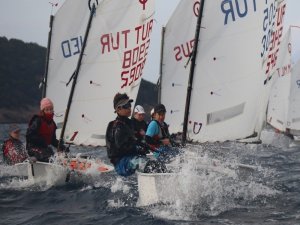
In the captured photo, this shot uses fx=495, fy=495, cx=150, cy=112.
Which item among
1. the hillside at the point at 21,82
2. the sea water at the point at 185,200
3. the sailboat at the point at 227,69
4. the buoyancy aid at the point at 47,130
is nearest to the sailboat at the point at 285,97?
Answer: the sailboat at the point at 227,69

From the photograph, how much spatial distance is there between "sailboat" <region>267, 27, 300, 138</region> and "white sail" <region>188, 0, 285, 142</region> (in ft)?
55.8

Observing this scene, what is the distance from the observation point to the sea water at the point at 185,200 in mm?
6809

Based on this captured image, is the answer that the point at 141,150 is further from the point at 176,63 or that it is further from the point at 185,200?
the point at 176,63

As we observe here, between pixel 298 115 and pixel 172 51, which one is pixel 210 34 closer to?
pixel 172 51

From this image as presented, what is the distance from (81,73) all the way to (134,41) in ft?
6.26

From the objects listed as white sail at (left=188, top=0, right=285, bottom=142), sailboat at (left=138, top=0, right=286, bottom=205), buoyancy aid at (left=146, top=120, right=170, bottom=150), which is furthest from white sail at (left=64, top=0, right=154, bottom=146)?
buoyancy aid at (left=146, top=120, right=170, bottom=150)

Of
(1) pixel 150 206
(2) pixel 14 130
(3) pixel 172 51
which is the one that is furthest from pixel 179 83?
(1) pixel 150 206

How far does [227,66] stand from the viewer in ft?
33.9

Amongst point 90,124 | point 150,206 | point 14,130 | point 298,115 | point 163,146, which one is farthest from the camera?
point 298,115

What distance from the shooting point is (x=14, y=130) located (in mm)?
13047

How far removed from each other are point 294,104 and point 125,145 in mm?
24551

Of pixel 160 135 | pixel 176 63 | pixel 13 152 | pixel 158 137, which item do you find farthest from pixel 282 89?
pixel 158 137

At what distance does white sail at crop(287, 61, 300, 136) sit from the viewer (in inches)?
1181

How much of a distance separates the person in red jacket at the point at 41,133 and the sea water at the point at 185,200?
0.67m
